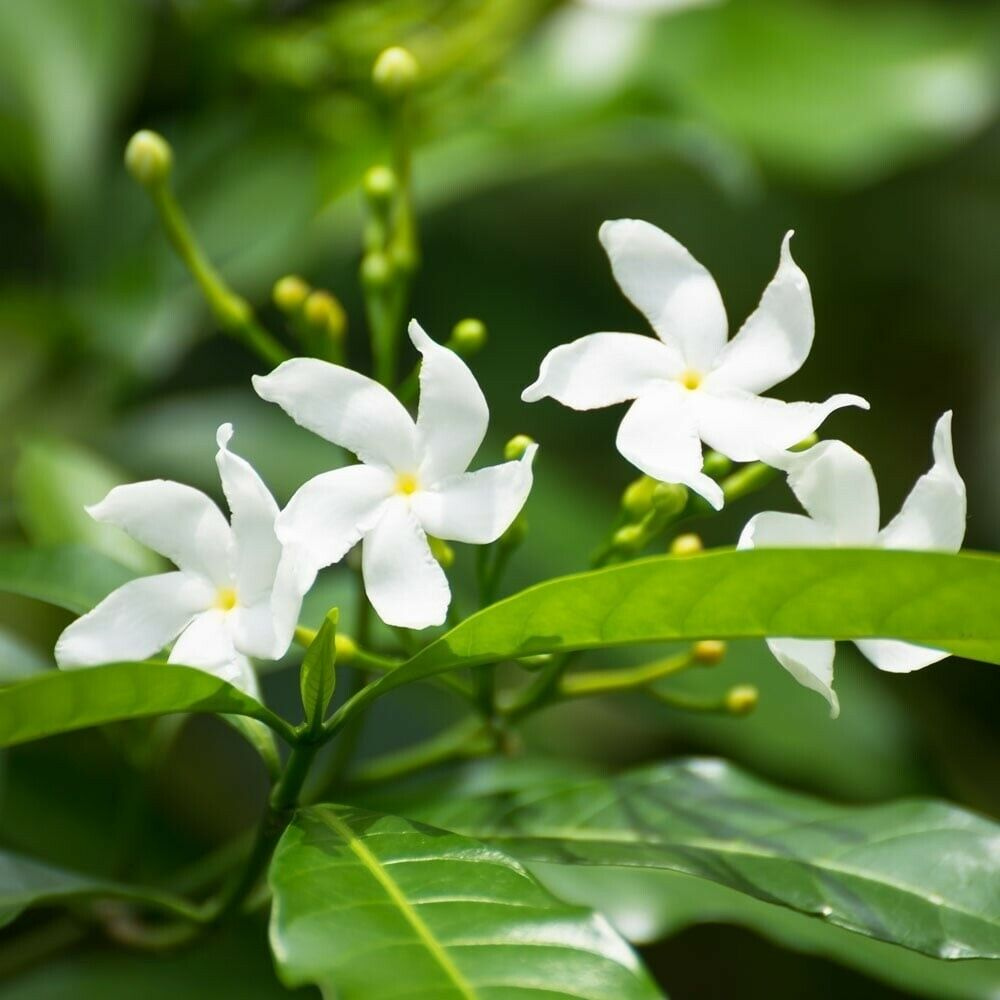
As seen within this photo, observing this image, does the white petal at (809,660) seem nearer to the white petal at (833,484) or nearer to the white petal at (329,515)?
the white petal at (833,484)

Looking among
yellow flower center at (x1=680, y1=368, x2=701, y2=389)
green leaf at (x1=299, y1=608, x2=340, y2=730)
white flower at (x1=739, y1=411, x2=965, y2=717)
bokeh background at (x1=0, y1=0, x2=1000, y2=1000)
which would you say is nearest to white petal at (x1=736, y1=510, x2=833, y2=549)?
white flower at (x1=739, y1=411, x2=965, y2=717)

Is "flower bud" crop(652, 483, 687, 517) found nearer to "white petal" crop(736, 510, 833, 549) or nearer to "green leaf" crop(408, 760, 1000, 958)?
"white petal" crop(736, 510, 833, 549)

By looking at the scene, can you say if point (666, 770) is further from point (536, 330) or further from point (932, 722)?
point (932, 722)

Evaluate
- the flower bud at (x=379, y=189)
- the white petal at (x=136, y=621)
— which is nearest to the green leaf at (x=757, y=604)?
the white petal at (x=136, y=621)

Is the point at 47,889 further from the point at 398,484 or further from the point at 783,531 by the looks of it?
the point at 783,531

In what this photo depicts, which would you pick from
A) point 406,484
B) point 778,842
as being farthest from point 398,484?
point 778,842

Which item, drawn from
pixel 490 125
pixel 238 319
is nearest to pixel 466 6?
pixel 490 125
